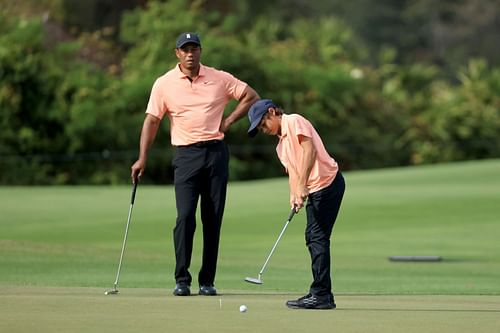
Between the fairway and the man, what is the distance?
0.50 metres

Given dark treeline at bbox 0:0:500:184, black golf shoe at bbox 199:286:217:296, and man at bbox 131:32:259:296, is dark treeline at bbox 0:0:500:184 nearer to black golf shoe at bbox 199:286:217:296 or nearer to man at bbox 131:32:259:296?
man at bbox 131:32:259:296

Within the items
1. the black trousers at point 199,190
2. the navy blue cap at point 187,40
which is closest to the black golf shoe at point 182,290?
the black trousers at point 199,190

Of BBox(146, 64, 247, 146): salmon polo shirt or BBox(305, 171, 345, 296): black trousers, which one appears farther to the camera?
BBox(146, 64, 247, 146): salmon polo shirt

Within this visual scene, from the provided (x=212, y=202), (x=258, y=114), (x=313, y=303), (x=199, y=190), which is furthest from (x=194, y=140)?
(x=313, y=303)

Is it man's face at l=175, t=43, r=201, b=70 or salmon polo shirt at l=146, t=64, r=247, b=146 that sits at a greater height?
man's face at l=175, t=43, r=201, b=70

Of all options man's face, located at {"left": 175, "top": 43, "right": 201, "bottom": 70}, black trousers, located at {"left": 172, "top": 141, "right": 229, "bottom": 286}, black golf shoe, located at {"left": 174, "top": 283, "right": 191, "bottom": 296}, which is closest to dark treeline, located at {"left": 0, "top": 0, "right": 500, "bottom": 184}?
black trousers, located at {"left": 172, "top": 141, "right": 229, "bottom": 286}

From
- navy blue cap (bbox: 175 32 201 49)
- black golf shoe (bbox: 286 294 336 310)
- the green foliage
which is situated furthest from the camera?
the green foliage

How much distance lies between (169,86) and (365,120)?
30.8 m

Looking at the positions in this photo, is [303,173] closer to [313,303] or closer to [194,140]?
[313,303]

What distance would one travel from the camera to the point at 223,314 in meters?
8.33

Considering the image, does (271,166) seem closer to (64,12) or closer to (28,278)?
(64,12)

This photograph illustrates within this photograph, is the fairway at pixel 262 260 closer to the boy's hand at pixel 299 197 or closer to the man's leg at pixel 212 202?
the man's leg at pixel 212 202

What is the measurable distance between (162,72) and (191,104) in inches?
1007

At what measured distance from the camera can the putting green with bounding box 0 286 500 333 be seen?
7699mm
